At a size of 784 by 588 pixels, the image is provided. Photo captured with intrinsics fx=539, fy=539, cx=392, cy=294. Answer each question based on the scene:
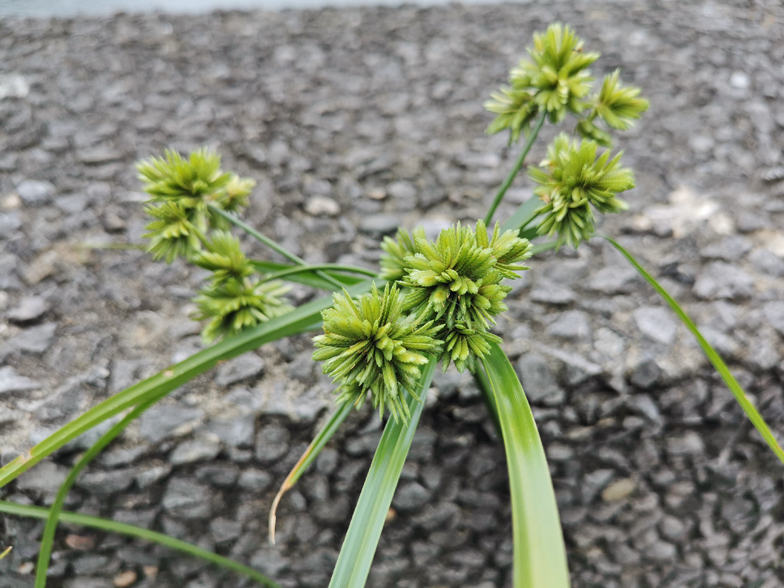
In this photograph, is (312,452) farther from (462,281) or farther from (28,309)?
(28,309)

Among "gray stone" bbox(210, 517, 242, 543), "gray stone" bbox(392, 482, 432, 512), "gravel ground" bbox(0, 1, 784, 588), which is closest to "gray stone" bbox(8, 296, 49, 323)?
"gravel ground" bbox(0, 1, 784, 588)

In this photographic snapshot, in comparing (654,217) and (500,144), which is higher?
(500,144)

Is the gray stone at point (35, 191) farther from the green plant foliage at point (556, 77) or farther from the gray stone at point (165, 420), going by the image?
the green plant foliage at point (556, 77)

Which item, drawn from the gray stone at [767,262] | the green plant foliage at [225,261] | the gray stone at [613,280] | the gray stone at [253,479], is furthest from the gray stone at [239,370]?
the gray stone at [767,262]

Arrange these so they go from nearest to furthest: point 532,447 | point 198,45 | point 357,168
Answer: point 532,447, point 357,168, point 198,45

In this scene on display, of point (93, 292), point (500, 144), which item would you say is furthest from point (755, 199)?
point (93, 292)

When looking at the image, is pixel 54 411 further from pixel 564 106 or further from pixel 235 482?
pixel 564 106
